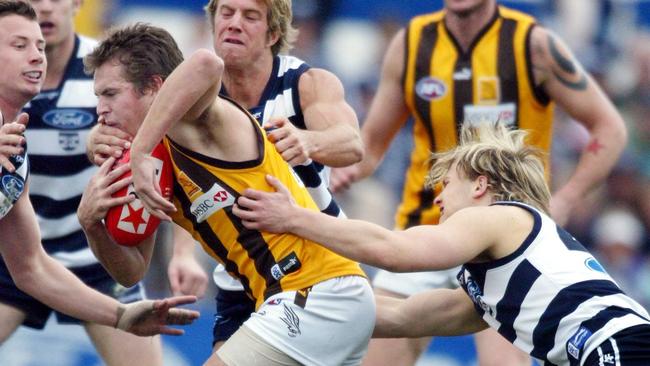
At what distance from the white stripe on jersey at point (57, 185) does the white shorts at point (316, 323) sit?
2.43m

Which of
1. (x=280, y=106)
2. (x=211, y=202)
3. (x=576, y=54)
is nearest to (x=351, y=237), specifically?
(x=211, y=202)

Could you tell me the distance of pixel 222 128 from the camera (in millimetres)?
4703

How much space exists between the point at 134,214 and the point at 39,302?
203 centimetres

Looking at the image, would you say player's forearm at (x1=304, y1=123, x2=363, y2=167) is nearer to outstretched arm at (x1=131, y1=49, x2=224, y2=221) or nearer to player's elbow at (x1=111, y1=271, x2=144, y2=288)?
player's elbow at (x1=111, y1=271, x2=144, y2=288)

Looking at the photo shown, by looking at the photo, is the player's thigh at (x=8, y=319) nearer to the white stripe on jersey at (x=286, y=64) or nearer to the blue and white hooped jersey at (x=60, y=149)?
the blue and white hooped jersey at (x=60, y=149)

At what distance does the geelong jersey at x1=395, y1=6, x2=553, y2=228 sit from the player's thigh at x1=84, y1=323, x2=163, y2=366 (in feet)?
5.70

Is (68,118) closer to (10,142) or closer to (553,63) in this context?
(10,142)

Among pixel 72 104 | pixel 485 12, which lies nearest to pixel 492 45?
pixel 485 12

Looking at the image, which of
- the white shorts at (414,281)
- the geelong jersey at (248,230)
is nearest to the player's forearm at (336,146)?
the geelong jersey at (248,230)

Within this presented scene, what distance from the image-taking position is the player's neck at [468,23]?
7566mm

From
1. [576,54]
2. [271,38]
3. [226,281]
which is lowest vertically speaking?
[576,54]

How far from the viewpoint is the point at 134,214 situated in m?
4.91

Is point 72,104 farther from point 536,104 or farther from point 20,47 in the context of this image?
point 536,104

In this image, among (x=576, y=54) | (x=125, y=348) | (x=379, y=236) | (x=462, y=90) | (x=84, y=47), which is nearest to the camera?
(x=379, y=236)
